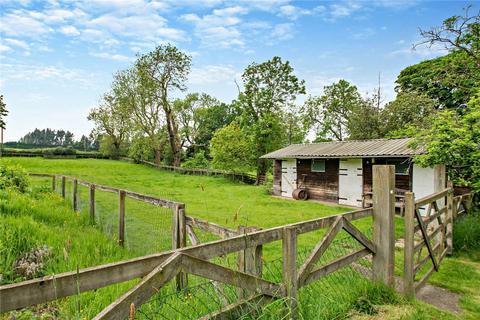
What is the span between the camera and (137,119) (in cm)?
3394

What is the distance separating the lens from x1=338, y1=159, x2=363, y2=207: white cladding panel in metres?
14.4

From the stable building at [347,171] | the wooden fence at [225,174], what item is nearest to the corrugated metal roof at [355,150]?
the stable building at [347,171]

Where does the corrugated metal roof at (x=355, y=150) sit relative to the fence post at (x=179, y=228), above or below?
above

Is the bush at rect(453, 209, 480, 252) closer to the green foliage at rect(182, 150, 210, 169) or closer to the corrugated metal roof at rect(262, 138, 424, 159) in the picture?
the corrugated metal roof at rect(262, 138, 424, 159)

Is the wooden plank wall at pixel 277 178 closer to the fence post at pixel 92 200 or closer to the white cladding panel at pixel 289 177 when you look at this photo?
the white cladding panel at pixel 289 177

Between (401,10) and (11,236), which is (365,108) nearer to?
(401,10)

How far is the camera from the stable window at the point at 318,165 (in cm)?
1640

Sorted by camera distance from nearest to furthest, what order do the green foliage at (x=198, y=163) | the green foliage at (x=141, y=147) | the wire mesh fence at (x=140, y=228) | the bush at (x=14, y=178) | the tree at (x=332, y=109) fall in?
the wire mesh fence at (x=140, y=228)
the bush at (x=14, y=178)
the tree at (x=332, y=109)
the green foliage at (x=198, y=163)
the green foliage at (x=141, y=147)

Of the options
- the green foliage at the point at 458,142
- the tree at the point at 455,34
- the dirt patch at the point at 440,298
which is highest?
the tree at the point at 455,34

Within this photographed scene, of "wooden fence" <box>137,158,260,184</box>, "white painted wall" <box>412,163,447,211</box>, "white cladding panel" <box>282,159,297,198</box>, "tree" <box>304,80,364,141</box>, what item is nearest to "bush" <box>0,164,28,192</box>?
"white cladding panel" <box>282,159,297,198</box>

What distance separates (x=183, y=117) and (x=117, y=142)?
13.2 m

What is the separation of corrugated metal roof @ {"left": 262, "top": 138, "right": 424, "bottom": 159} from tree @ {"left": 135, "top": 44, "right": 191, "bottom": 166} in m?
18.2

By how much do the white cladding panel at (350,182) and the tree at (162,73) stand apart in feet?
75.9

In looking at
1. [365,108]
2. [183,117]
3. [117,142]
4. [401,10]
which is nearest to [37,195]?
[401,10]
